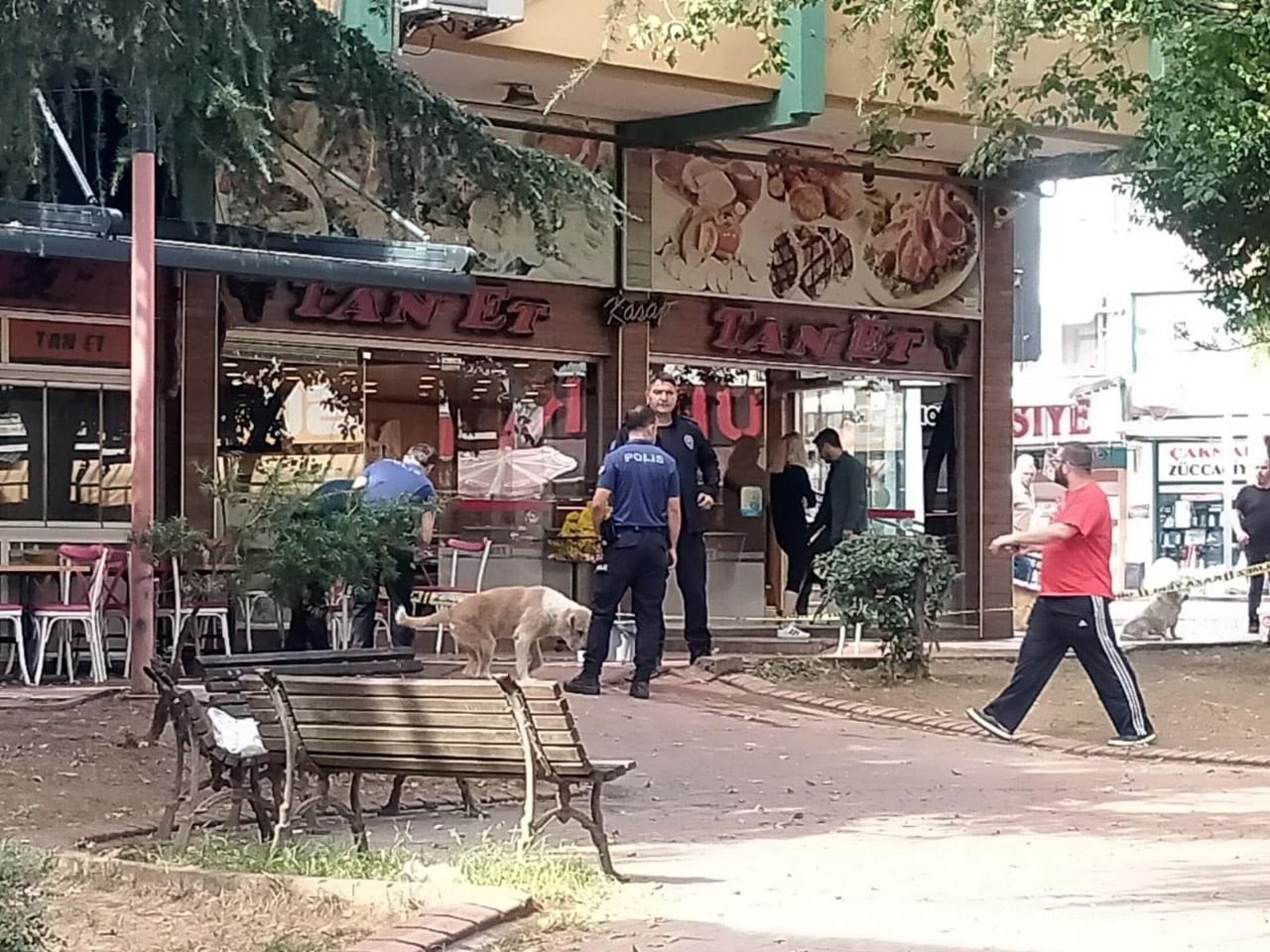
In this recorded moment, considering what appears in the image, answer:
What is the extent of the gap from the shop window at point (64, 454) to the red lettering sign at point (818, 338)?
5.61 m

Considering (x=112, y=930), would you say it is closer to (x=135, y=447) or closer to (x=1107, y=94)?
(x=135, y=447)

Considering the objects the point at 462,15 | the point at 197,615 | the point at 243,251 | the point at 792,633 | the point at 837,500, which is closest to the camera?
the point at 243,251

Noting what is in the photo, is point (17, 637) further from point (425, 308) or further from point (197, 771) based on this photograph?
point (197, 771)

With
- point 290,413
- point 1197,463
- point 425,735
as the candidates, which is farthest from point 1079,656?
point 1197,463

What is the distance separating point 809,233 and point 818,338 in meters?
0.99

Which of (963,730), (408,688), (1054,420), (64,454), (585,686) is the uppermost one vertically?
(1054,420)

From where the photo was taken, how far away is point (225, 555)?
39.2 feet

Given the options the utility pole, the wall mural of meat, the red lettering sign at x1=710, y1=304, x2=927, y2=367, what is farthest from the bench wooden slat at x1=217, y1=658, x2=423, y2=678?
the red lettering sign at x1=710, y1=304, x2=927, y2=367

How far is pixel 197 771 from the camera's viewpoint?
8.39 m

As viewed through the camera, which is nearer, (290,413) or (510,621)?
(510,621)

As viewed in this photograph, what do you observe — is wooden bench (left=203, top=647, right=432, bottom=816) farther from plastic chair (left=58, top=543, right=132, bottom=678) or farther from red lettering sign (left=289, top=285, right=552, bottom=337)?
red lettering sign (left=289, top=285, right=552, bottom=337)

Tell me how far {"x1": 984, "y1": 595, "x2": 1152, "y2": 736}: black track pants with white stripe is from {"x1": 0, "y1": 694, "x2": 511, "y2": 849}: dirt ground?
11.6ft

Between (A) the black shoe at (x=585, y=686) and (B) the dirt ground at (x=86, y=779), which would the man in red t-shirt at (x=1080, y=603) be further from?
(B) the dirt ground at (x=86, y=779)

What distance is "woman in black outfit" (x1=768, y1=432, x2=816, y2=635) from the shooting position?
19453 mm
